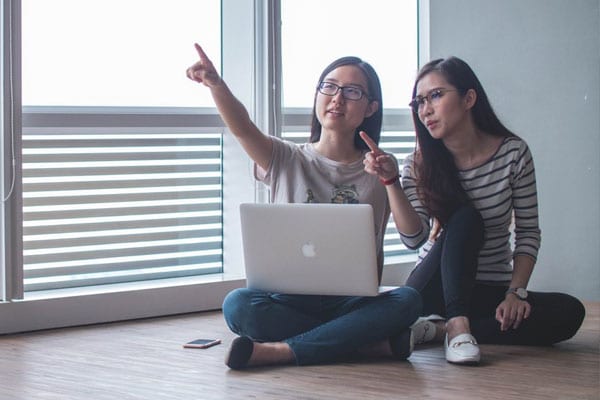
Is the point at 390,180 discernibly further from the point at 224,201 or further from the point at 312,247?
the point at 224,201

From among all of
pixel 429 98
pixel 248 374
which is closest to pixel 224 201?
pixel 429 98

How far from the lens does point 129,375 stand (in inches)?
99.9

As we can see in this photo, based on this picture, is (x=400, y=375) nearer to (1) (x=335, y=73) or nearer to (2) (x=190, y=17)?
(1) (x=335, y=73)

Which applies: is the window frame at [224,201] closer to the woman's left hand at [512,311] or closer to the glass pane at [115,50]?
the glass pane at [115,50]

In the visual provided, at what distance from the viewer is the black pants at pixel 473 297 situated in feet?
9.21

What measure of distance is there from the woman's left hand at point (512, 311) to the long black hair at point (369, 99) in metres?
0.63

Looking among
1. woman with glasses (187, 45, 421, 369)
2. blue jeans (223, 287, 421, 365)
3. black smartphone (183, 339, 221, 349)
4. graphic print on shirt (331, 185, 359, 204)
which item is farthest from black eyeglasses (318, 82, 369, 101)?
black smartphone (183, 339, 221, 349)

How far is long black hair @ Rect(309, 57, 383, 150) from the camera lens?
9.53 feet

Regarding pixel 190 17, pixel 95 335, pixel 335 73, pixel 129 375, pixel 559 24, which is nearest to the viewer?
pixel 129 375

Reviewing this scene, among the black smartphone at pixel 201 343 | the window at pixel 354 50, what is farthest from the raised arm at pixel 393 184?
the window at pixel 354 50

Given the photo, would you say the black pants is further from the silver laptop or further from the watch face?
the silver laptop

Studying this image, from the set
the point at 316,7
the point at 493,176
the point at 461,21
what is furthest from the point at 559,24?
the point at 493,176

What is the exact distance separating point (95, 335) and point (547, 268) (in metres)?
1.92

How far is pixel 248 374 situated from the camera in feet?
8.36
